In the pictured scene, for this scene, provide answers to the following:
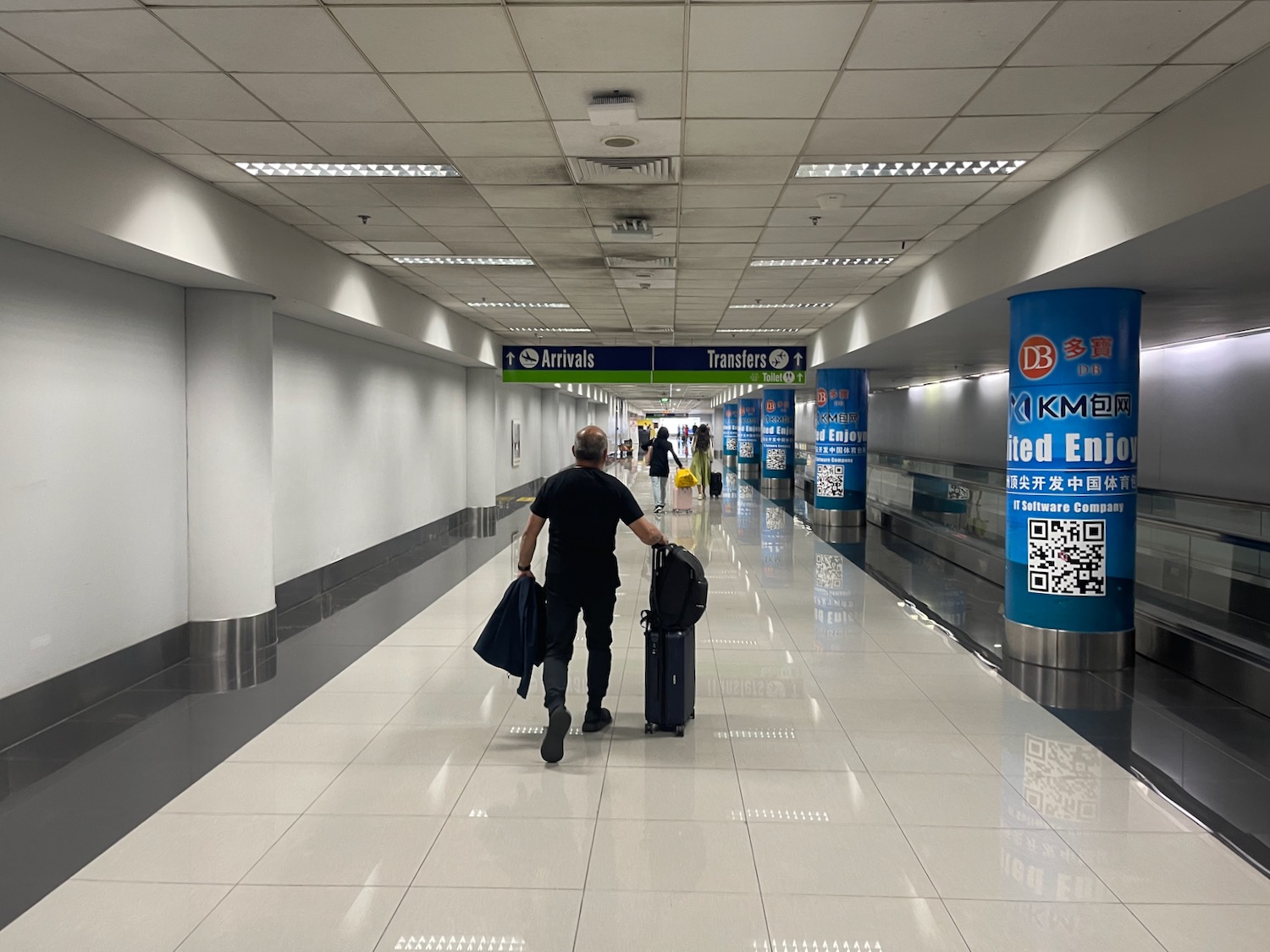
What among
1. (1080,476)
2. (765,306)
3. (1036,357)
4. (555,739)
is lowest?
(555,739)

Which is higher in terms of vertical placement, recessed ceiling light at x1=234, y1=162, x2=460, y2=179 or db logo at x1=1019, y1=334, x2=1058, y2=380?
recessed ceiling light at x1=234, y1=162, x2=460, y2=179

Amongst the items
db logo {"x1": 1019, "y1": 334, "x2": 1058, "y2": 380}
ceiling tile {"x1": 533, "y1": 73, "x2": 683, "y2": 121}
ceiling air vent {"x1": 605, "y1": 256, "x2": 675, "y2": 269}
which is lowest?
db logo {"x1": 1019, "y1": 334, "x2": 1058, "y2": 380}

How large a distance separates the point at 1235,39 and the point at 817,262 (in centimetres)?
583

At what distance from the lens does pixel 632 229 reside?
7887 millimetres

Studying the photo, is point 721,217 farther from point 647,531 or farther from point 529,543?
point 529,543

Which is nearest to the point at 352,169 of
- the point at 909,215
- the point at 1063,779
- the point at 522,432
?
the point at 909,215

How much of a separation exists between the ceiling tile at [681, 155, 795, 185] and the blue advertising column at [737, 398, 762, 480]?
26.7 meters

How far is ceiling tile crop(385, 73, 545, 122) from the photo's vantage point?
4633 mm

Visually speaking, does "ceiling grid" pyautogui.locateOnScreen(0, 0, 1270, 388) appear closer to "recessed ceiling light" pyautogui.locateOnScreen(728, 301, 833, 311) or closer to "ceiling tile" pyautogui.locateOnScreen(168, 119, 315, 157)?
"ceiling tile" pyautogui.locateOnScreen(168, 119, 315, 157)

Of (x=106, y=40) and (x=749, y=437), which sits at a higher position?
(x=106, y=40)

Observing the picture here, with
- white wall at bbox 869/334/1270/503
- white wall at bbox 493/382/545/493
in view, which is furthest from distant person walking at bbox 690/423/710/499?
white wall at bbox 869/334/1270/503

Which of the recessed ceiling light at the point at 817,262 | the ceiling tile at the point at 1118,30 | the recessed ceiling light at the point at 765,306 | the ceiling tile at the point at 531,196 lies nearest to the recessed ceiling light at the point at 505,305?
the recessed ceiling light at the point at 765,306

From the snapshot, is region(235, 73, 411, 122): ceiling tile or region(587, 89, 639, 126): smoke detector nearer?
region(235, 73, 411, 122): ceiling tile

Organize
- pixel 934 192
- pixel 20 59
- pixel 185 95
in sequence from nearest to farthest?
pixel 20 59 → pixel 185 95 → pixel 934 192
